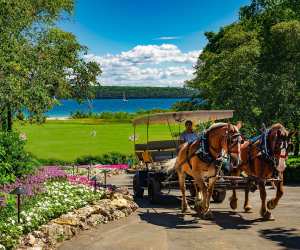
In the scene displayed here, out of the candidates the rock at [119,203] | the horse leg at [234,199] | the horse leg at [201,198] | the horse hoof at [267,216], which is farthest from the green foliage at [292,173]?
the rock at [119,203]

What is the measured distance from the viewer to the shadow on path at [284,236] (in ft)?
39.9

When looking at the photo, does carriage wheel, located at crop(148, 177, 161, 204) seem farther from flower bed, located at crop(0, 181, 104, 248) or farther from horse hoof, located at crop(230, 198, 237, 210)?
horse hoof, located at crop(230, 198, 237, 210)

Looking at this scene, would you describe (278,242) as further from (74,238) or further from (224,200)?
(224,200)

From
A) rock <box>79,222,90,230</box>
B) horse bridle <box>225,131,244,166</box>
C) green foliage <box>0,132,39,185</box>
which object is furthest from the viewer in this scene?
green foliage <box>0,132,39,185</box>

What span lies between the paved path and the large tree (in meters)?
8.14

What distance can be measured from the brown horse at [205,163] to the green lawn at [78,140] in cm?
2721

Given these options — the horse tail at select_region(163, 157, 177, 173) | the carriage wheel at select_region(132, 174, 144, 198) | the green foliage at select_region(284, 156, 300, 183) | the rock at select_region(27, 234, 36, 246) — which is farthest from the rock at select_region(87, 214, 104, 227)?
the green foliage at select_region(284, 156, 300, 183)

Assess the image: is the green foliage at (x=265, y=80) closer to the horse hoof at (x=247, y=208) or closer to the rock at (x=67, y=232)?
the horse hoof at (x=247, y=208)

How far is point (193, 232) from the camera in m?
13.4

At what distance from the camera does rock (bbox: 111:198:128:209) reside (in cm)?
1554

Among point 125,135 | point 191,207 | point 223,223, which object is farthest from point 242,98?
point 125,135

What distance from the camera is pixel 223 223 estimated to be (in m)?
14.7

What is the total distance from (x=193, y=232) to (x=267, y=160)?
3.35 m

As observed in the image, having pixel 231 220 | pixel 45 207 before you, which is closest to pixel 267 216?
pixel 231 220
